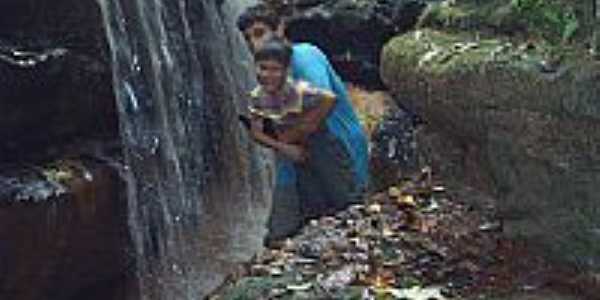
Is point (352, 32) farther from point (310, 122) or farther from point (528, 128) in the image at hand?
point (528, 128)

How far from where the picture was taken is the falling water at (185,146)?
8359 mm

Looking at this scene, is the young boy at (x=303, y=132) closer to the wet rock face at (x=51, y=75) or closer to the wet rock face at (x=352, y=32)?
the wet rock face at (x=51, y=75)

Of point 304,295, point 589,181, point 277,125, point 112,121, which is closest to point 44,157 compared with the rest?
point 112,121

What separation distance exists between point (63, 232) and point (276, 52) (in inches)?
84.9

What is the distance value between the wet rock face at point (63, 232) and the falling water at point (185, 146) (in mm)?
330

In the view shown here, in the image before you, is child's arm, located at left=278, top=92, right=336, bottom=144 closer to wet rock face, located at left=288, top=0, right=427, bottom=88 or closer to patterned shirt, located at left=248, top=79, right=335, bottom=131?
patterned shirt, located at left=248, top=79, right=335, bottom=131

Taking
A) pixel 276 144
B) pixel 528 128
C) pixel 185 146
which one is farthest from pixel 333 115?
pixel 185 146

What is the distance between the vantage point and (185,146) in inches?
384

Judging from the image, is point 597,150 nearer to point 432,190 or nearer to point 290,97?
point 432,190

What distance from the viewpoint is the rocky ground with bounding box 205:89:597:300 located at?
3711 millimetres

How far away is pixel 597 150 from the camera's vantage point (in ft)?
11.5

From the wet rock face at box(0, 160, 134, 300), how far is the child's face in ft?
5.99

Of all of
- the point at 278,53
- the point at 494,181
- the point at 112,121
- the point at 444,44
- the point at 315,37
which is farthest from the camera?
the point at 315,37

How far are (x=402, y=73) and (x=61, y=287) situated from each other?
3.22 metres
